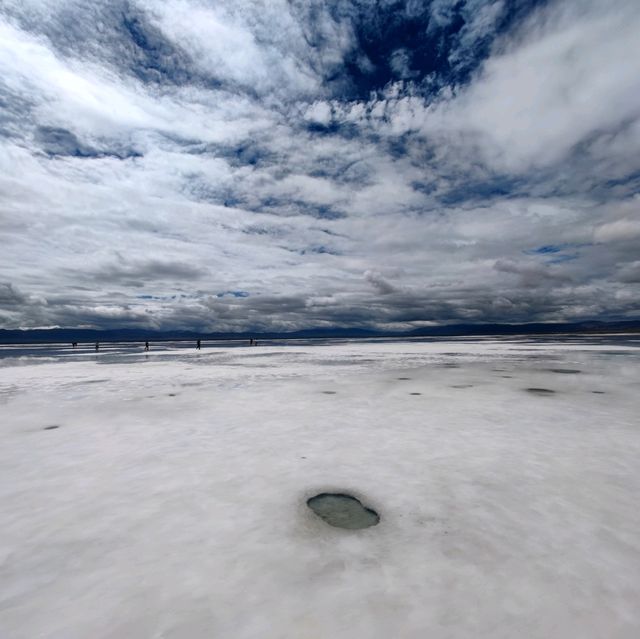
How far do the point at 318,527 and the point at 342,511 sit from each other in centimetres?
52

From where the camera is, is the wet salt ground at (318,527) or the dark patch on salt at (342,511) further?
the dark patch on salt at (342,511)

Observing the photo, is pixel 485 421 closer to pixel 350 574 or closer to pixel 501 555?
pixel 501 555

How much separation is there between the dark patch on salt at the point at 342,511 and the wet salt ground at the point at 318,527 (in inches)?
5.2

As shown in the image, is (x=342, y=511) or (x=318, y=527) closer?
(x=318, y=527)

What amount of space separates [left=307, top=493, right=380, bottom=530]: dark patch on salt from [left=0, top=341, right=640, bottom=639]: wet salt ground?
0.13m

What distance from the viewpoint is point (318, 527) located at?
4395 millimetres

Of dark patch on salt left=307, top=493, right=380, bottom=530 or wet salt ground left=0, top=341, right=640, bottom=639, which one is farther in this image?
dark patch on salt left=307, top=493, right=380, bottom=530

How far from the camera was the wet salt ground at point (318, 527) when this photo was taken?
301 cm

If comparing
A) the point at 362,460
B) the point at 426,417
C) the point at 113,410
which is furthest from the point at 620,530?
the point at 113,410

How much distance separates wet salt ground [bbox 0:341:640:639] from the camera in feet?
9.87

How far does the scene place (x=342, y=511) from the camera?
15.8 feet

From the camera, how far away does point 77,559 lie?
3.77 meters

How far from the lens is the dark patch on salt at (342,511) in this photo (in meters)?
4.49

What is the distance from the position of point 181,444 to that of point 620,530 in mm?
7070
